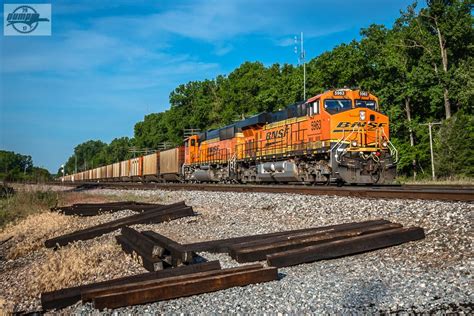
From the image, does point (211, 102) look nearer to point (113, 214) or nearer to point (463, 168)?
point (463, 168)

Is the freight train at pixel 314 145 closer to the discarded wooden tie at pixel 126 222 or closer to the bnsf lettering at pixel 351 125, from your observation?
the bnsf lettering at pixel 351 125

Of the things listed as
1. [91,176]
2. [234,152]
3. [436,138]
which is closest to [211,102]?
[91,176]

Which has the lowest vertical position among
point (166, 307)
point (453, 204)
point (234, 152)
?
point (166, 307)

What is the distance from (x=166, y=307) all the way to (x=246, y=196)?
9.84 metres

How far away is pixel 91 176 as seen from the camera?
70875mm

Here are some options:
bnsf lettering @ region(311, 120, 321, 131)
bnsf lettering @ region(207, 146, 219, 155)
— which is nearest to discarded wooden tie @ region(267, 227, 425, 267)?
bnsf lettering @ region(311, 120, 321, 131)

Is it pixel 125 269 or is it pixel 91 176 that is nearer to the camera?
pixel 125 269

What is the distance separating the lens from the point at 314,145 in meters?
17.2

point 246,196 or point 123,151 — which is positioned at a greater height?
point 123,151

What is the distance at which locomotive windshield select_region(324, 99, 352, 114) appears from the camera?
16938mm

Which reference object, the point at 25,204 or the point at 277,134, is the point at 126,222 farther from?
the point at 277,134

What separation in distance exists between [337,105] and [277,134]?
4157 millimetres

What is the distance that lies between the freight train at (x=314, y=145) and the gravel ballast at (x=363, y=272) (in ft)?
19.3

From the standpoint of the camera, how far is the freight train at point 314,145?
16.0 meters
